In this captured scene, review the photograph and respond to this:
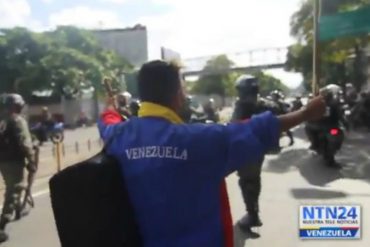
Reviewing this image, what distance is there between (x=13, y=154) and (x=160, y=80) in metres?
4.68

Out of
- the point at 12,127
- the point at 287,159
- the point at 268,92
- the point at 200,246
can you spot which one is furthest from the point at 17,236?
the point at 287,159

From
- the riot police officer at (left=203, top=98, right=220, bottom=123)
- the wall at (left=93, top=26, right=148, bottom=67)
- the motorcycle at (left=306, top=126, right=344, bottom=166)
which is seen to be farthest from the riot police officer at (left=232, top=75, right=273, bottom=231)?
the wall at (left=93, top=26, right=148, bottom=67)

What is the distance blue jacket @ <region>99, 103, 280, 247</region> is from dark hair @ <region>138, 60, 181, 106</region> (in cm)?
8

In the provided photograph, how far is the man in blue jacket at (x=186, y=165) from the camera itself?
205 centimetres

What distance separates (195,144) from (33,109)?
4681 cm

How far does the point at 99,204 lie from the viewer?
6.89 feet

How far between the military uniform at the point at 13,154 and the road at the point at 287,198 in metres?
0.46

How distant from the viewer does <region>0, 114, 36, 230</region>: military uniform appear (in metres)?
6.48

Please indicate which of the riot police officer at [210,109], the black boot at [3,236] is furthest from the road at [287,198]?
the riot police officer at [210,109]

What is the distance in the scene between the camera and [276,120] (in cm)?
204

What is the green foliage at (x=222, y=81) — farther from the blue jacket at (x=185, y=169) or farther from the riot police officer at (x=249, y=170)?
the blue jacket at (x=185, y=169)

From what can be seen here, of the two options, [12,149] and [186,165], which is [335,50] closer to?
[12,149]

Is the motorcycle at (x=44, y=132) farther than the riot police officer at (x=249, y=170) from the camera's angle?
Yes

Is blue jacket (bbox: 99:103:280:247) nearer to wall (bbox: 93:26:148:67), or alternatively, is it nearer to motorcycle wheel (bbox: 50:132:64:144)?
motorcycle wheel (bbox: 50:132:64:144)
